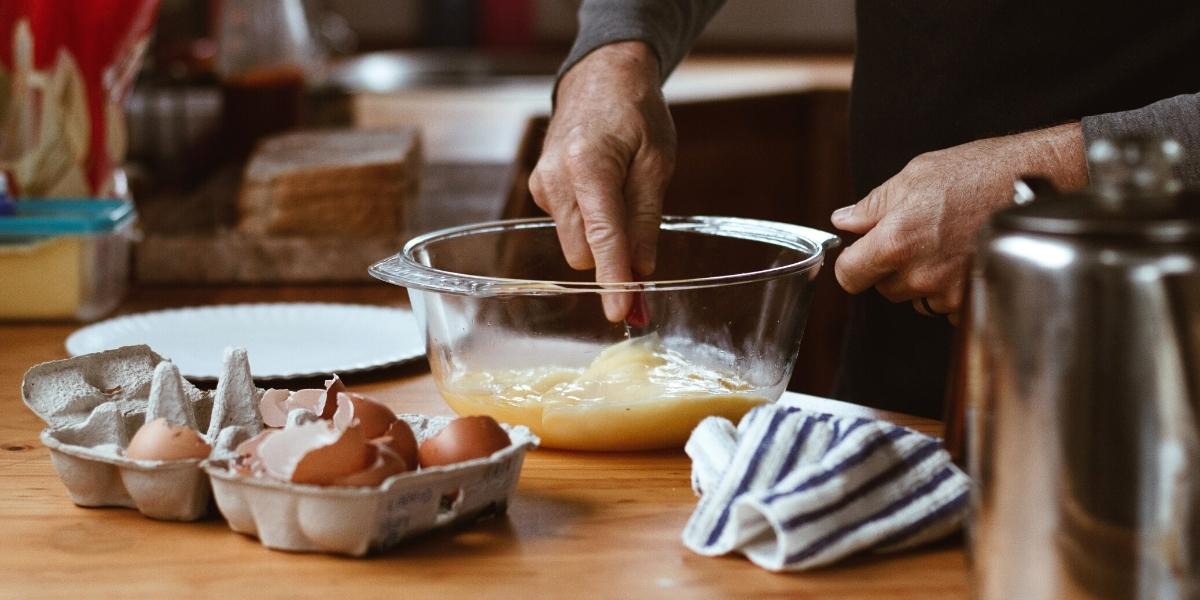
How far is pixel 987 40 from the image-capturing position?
1.41 m

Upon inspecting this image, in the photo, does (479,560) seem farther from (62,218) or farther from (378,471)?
(62,218)

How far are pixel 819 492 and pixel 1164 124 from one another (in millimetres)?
520

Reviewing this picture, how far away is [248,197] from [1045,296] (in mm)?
1427

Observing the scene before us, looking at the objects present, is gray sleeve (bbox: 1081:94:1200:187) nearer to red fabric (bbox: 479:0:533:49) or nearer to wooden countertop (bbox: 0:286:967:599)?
wooden countertop (bbox: 0:286:967:599)

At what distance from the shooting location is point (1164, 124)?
1.08 m

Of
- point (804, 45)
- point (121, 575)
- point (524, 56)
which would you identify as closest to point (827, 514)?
point (121, 575)

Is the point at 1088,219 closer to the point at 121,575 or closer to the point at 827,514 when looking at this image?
the point at 827,514

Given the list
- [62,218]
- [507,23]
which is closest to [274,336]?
[62,218]

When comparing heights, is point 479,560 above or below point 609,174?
below

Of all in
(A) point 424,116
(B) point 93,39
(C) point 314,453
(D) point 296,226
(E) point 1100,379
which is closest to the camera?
(E) point 1100,379

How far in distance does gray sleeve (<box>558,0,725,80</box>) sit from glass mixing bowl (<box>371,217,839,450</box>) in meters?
0.36

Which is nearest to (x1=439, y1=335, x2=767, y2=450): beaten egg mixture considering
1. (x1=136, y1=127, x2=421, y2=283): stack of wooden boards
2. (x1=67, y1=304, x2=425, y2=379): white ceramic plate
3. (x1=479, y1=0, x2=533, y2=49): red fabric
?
(x1=67, y1=304, x2=425, y2=379): white ceramic plate

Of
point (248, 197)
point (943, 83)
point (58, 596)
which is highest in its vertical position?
point (943, 83)

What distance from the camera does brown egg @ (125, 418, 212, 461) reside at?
0.79 meters
